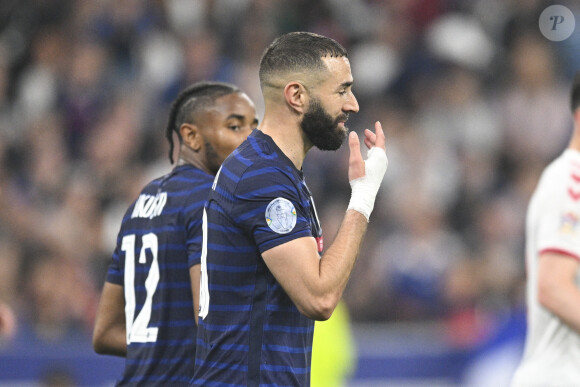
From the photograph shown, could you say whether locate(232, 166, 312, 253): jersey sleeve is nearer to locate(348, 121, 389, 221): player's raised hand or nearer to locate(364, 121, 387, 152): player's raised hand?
locate(348, 121, 389, 221): player's raised hand

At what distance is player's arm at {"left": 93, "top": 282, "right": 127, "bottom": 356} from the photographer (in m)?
4.75

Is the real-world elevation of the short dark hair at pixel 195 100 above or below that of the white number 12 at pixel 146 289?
above

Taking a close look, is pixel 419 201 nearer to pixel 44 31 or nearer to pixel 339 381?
pixel 339 381

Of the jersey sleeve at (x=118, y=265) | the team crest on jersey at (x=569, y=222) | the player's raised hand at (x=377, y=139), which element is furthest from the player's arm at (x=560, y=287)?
the jersey sleeve at (x=118, y=265)

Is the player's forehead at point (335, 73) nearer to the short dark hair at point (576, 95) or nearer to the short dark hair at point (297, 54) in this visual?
the short dark hair at point (297, 54)

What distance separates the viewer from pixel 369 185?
386cm

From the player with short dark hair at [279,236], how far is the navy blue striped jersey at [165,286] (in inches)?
19.7

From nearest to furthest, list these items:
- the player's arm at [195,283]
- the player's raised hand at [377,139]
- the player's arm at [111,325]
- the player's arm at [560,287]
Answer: the player's raised hand at [377,139], the player's arm at [195,283], the player's arm at [560,287], the player's arm at [111,325]

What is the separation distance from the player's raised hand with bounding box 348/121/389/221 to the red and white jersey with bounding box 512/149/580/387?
39.4 inches

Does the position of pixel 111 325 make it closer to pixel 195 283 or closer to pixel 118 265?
pixel 118 265

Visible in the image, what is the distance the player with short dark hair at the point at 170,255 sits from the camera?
171 inches

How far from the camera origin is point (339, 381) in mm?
8023

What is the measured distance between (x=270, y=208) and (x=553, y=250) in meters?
1.50

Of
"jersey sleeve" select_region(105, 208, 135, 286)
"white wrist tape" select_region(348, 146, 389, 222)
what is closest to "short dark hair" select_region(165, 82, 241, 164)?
"jersey sleeve" select_region(105, 208, 135, 286)
